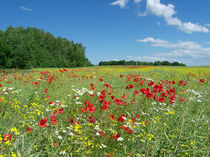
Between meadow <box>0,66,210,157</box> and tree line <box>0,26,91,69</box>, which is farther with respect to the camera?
tree line <box>0,26,91,69</box>

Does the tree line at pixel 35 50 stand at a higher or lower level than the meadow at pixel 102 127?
higher

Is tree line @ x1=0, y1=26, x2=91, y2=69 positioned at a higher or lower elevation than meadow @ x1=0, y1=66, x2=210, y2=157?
higher

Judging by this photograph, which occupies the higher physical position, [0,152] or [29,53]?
[29,53]

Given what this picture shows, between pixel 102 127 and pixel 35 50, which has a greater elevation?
pixel 35 50

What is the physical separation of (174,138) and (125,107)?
1.54 meters

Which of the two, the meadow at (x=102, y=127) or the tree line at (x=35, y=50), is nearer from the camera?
the meadow at (x=102, y=127)

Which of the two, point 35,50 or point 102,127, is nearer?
point 102,127

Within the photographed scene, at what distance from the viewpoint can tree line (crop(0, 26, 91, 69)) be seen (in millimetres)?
39125

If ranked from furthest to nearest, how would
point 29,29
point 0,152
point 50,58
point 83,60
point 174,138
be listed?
point 83,60, point 29,29, point 50,58, point 174,138, point 0,152

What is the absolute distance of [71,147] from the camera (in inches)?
84.0

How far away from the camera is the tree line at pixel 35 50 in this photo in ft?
128

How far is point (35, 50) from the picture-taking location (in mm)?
40438

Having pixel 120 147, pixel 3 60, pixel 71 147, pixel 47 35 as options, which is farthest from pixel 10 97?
pixel 47 35

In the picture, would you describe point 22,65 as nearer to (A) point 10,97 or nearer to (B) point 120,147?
(A) point 10,97
